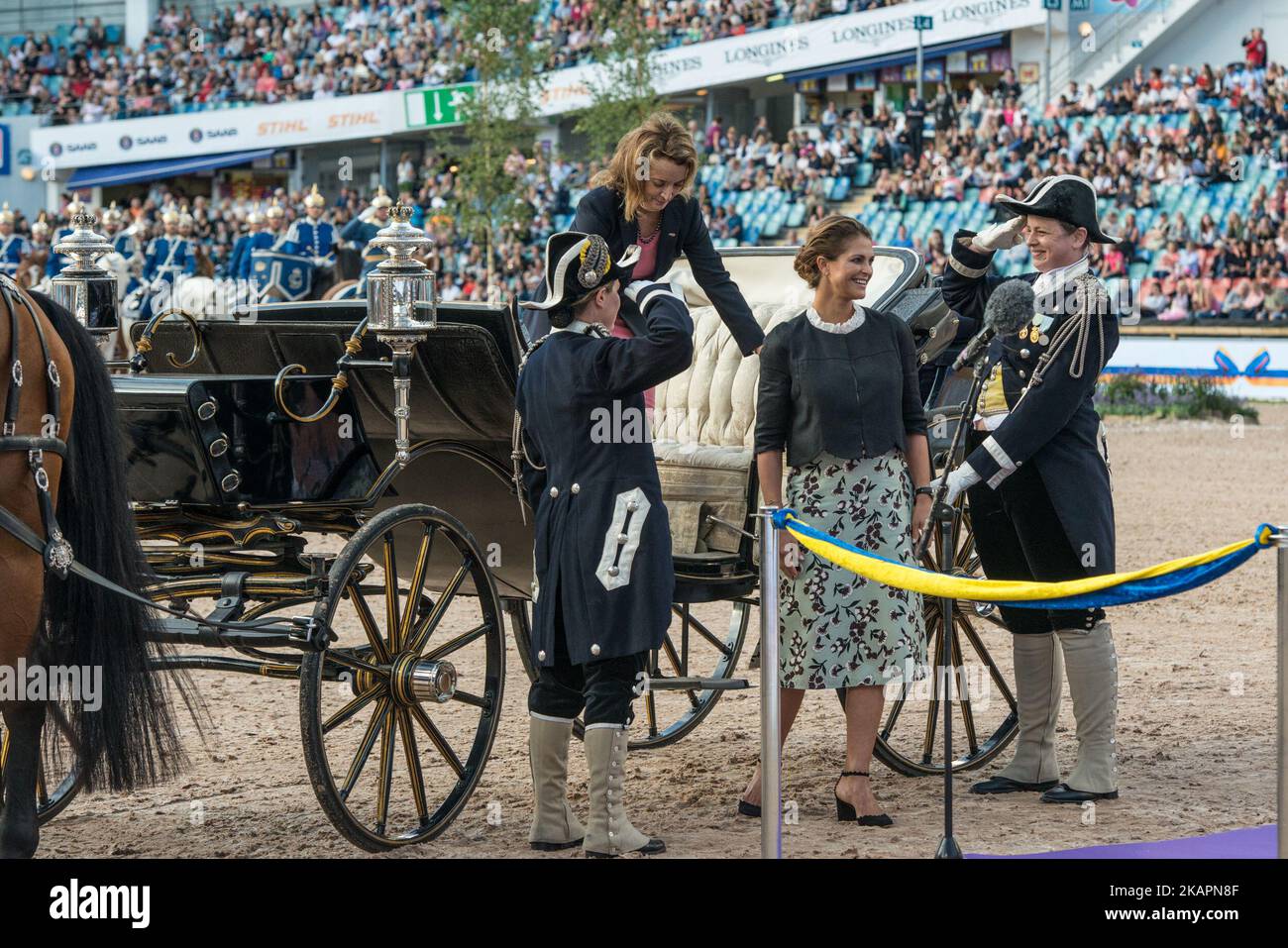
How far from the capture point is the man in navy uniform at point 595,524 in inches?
166

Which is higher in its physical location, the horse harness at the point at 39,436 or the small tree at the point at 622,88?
the small tree at the point at 622,88

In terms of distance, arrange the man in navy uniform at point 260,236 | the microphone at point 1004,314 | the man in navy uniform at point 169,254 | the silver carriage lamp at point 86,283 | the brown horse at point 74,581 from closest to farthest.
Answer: the brown horse at point 74,581, the microphone at point 1004,314, the silver carriage lamp at point 86,283, the man in navy uniform at point 260,236, the man in navy uniform at point 169,254

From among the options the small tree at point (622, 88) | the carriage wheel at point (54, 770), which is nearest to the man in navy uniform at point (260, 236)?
the small tree at point (622, 88)

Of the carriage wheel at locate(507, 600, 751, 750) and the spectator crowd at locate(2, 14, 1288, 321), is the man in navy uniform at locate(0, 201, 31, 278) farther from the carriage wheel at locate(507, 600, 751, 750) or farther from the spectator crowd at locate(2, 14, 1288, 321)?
the carriage wheel at locate(507, 600, 751, 750)

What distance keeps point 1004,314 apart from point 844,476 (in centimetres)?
62

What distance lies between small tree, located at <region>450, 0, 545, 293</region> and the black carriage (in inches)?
786

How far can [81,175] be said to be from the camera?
1412 inches

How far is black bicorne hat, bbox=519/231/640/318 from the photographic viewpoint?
4.21 metres

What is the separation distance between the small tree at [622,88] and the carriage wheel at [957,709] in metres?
21.2

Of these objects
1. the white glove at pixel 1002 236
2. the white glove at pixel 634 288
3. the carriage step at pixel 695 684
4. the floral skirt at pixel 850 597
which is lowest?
the carriage step at pixel 695 684

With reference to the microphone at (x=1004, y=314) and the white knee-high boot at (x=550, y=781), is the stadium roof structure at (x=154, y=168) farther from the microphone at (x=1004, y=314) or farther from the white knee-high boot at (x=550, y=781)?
the white knee-high boot at (x=550, y=781)

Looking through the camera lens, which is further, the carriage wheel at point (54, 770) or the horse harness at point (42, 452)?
the carriage wheel at point (54, 770)

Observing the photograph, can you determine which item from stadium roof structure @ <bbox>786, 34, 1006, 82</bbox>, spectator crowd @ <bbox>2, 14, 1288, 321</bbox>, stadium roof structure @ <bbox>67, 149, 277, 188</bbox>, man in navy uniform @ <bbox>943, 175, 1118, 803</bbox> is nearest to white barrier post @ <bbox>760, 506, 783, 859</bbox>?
man in navy uniform @ <bbox>943, 175, 1118, 803</bbox>

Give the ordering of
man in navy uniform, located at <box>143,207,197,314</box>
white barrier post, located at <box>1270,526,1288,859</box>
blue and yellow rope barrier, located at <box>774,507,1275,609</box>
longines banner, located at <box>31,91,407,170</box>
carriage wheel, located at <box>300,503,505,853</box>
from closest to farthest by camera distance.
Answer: white barrier post, located at <box>1270,526,1288,859</box>, blue and yellow rope barrier, located at <box>774,507,1275,609</box>, carriage wheel, located at <box>300,503,505,853</box>, man in navy uniform, located at <box>143,207,197,314</box>, longines banner, located at <box>31,91,407,170</box>
